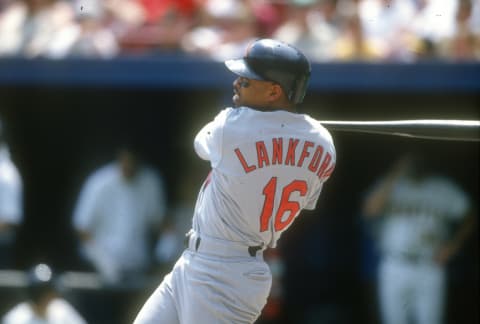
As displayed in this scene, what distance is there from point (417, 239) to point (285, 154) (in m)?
4.01

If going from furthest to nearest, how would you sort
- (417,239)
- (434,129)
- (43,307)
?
1. (417,239)
2. (43,307)
3. (434,129)

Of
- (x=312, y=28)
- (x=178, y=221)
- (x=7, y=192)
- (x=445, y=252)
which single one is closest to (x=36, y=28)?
(x=7, y=192)

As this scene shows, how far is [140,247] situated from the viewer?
30.4 feet

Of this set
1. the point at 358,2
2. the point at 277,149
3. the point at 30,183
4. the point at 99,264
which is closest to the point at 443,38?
the point at 358,2

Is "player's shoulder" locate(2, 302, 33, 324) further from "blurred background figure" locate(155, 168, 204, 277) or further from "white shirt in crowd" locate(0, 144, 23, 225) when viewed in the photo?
"blurred background figure" locate(155, 168, 204, 277)

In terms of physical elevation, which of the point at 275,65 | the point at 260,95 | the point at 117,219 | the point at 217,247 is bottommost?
the point at 117,219

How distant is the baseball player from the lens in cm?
484

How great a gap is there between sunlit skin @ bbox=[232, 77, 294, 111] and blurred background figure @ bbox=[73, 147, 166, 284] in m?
4.35

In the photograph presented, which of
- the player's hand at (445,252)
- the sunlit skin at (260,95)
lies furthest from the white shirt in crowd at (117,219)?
the sunlit skin at (260,95)

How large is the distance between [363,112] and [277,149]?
4.90 meters

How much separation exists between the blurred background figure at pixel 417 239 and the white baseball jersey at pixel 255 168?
12.6 ft

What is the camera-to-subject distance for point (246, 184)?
15.9 ft

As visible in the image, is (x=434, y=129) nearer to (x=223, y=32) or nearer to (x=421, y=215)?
(x=421, y=215)

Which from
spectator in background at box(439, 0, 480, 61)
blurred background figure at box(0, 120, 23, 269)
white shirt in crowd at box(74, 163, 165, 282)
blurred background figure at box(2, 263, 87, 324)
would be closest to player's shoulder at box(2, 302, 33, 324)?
blurred background figure at box(2, 263, 87, 324)
